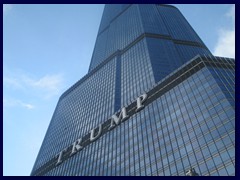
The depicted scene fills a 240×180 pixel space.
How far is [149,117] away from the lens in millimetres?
94375

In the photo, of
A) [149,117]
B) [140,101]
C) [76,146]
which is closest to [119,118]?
[140,101]

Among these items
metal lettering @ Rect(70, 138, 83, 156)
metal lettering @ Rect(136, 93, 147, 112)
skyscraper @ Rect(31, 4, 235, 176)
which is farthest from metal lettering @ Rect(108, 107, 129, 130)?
metal lettering @ Rect(70, 138, 83, 156)

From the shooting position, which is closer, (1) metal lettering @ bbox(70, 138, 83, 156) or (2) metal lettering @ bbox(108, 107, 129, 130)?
(2) metal lettering @ bbox(108, 107, 129, 130)

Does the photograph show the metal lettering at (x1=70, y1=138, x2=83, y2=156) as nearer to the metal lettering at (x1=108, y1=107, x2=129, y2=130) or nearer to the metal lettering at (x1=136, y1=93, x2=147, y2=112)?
the metal lettering at (x1=108, y1=107, x2=129, y2=130)

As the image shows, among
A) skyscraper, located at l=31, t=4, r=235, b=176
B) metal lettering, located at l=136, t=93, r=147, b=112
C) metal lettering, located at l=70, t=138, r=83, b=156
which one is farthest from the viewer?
metal lettering, located at l=70, t=138, r=83, b=156

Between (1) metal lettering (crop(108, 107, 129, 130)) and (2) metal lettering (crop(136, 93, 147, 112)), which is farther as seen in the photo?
(1) metal lettering (crop(108, 107, 129, 130))

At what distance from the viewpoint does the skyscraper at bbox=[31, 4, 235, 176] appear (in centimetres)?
6931

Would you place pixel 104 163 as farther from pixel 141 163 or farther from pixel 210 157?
pixel 210 157

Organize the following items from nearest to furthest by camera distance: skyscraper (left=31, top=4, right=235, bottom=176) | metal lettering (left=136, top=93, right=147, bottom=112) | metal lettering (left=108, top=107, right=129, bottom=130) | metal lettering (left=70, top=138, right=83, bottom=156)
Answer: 1. skyscraper (left=31, top=4, right=235, bottom=176)
2. metal lettering (left=136, top=93, right=147, bottom=112)
3. metal lettering (left=108, top=107, right=129, bottom=130)
4. metal lettering (left=70, top=138, right=83, bottom=156)

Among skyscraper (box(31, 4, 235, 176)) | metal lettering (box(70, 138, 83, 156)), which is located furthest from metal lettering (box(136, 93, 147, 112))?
metal lettering (box(70, 138, 83, 156))

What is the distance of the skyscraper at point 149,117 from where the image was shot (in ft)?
227

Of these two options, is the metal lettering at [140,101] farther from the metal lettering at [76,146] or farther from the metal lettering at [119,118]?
the metal lettering at [76,146]

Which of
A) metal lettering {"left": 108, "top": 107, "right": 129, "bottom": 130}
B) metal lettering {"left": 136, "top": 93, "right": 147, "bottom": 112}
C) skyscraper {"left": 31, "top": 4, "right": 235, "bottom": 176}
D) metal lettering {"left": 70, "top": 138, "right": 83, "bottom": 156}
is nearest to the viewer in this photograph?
skyscraper {"left": 31, "top": 4, "right": 235, "bottom": 176}

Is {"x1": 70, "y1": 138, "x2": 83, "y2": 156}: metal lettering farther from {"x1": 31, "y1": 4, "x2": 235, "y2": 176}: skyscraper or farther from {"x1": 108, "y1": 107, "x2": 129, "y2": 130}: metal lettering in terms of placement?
{"x1": 108, "y1": 107, "x2": 129, "y2": 130}: metal lettering
